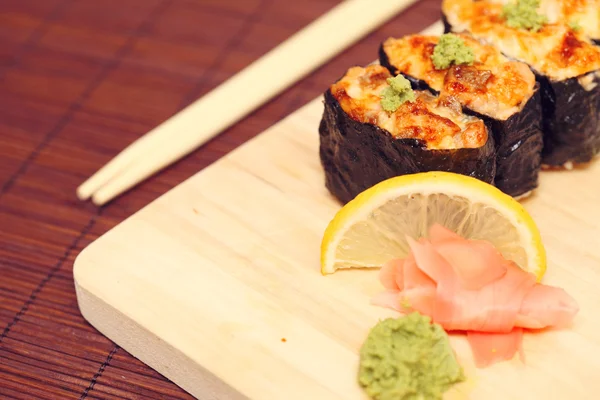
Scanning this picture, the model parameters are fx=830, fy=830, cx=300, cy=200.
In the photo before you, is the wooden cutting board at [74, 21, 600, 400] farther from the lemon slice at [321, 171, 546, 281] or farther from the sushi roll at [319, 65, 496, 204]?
the sushi roll at [319, 65, 496, 204]

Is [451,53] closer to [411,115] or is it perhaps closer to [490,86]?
[490,86]

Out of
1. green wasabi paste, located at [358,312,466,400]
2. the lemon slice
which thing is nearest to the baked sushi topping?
the lemon slice

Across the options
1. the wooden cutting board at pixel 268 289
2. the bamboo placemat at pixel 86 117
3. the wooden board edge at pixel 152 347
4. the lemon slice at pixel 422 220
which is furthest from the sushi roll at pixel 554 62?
the wooden board edge at pixel 152 347

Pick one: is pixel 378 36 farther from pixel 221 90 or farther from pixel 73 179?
pixel 73 179

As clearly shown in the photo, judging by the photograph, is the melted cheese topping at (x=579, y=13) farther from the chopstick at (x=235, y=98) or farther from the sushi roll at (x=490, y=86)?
the chopstick at (x=235, y=98)

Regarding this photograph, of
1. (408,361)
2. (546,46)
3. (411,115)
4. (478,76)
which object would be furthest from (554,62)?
(408,361)
